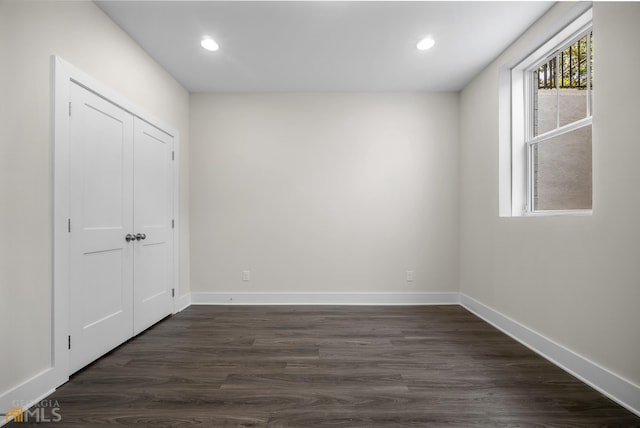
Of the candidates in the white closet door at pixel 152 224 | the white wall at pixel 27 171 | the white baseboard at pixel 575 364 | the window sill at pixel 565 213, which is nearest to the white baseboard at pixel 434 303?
the white baseboard at pixel 575 364

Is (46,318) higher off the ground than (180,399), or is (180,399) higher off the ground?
(46,318)

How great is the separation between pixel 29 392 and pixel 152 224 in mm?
1659

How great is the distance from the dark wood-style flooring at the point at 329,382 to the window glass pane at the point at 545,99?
1.94 m

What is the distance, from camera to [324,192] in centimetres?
407

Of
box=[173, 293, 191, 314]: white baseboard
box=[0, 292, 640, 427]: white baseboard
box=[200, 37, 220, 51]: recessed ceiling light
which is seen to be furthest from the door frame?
box=[173, 293, 191, 314]: white baseboard

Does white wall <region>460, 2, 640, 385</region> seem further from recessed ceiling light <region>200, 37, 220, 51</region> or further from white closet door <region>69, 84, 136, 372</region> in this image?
white closet door <region>69, 84, 136, 372</region>

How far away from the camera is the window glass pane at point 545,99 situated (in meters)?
2.71

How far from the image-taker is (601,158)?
2.01 meters

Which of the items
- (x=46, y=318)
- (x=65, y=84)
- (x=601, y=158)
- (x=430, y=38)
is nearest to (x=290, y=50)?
(x=430, y=38)

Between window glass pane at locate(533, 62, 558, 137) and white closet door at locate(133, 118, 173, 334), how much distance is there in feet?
12.0

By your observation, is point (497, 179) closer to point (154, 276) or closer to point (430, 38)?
point (430, 38)

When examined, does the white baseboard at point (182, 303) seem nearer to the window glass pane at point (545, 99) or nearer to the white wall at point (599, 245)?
the white wall at point (599, 245)

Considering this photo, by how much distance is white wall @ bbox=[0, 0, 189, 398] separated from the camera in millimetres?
1710

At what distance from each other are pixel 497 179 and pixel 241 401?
9.78 ft
